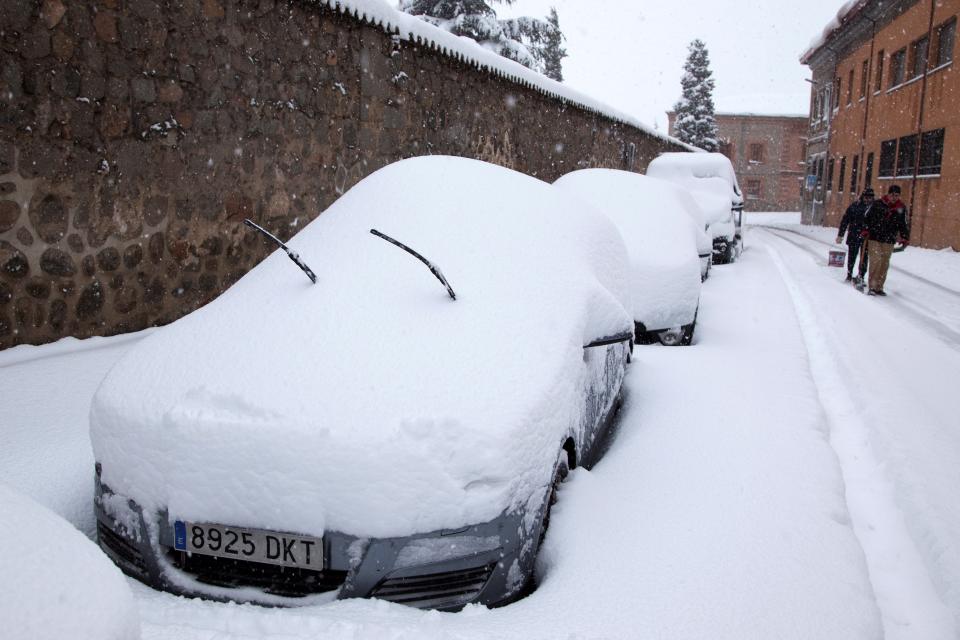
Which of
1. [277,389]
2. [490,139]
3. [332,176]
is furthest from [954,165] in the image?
[277,389]

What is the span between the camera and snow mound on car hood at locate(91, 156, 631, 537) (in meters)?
2.02

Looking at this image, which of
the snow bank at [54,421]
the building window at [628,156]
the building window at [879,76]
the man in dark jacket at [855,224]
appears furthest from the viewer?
the building window at [879,76]

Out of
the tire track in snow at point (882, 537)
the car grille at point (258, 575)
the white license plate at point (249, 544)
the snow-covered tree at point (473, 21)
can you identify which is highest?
the snow-covered tree at point (473, 21)

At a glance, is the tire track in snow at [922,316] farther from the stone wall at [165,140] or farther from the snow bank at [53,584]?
the snow bank at [53,584]

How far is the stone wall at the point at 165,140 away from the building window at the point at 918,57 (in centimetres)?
1839

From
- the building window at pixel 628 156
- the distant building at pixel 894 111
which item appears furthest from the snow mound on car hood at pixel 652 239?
the distant building at pixel 894 111

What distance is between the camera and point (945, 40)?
18.8 metres

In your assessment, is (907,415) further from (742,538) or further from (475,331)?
(475,331)

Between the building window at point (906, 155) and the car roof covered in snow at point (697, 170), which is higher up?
the building window at point (906, 155)

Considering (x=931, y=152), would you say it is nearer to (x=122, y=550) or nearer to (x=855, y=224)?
(x=855, y=224)

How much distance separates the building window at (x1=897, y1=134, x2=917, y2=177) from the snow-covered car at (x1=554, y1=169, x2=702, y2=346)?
54.5ft

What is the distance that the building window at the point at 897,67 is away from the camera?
72.9 ft

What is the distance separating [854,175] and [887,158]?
14.3 ft

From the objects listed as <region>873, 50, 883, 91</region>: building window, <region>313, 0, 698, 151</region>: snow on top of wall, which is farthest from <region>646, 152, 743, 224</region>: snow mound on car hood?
<region>873, 50, 883, 91</region>: building window
